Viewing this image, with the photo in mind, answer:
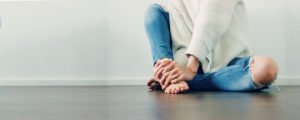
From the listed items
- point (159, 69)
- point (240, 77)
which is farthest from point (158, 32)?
point (240, 77)

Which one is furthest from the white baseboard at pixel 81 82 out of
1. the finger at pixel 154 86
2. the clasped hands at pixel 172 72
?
the clasped hands at pixel 172 72

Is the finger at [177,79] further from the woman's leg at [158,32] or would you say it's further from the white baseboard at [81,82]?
the white baseboard at [81,82]

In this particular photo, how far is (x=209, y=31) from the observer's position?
1192 mm

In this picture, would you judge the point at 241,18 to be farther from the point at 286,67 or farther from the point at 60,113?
the point at 60,113

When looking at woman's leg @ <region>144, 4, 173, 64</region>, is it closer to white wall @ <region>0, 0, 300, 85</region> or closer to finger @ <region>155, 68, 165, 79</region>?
finger @ <region>155, 68, 165, 79</region>

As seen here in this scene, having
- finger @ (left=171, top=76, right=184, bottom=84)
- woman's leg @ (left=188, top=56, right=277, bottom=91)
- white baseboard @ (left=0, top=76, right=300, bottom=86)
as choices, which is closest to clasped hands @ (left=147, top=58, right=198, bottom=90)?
finger @ (left=171, top=76, right=184, bottom=84)

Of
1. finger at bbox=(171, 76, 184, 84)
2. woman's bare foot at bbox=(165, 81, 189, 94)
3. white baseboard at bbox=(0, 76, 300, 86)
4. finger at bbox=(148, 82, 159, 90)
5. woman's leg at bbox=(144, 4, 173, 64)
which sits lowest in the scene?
white baseboard at bbox=(0, 76, 300, 86)

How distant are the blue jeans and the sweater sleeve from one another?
0.41 ft

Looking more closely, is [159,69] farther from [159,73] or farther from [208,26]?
[208,26]

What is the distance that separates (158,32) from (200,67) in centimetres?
22

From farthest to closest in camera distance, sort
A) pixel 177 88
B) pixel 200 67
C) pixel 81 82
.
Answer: pixel 81 82
pixel 200 67
pixel 177 88

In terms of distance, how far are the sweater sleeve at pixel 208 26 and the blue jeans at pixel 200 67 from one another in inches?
4.9

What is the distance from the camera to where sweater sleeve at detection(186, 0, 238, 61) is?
46.3 inches

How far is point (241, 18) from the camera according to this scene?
1386 mm
